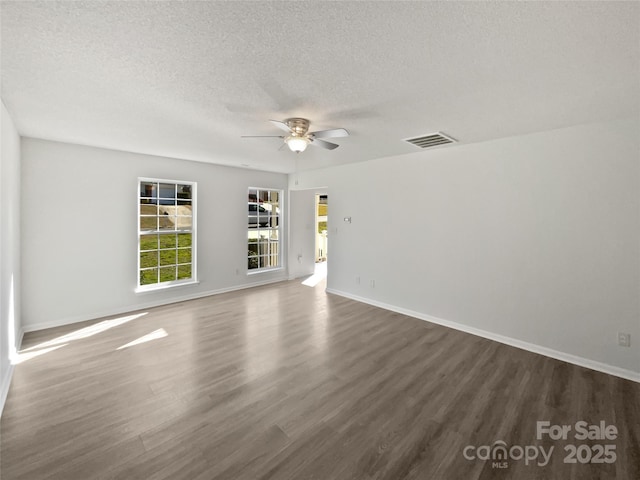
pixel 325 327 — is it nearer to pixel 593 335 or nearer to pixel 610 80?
pixel 593 335

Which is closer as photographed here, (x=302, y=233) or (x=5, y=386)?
(x=5, y=386)

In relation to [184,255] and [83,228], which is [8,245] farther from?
[184,255]

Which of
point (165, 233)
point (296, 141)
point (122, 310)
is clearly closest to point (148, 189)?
point (165, 233)

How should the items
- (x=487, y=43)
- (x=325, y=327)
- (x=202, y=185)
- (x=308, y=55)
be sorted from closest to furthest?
(x=487, y=43) < (x=308, y=55) < (x=325, y=327) < (x=202, y=185)

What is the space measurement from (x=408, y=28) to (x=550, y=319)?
3.52 m

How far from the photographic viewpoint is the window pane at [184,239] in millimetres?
5379

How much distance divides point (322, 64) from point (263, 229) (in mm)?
5076

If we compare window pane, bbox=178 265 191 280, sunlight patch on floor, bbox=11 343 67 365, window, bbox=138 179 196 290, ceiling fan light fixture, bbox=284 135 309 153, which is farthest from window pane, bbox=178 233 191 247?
ceiling fan light fixture, bbox=284 135 309 153

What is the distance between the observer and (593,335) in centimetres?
306

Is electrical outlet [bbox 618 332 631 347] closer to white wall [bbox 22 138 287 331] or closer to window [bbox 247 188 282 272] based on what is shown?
window [bbox 247 188 282 272]

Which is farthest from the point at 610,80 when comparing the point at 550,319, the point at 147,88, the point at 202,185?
the point at 202,185

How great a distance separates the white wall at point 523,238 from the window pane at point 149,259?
12.6 feet

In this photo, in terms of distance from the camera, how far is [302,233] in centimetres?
739

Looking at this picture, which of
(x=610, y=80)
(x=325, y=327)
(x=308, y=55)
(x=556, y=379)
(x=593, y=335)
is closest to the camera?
(x=308, y=55)
